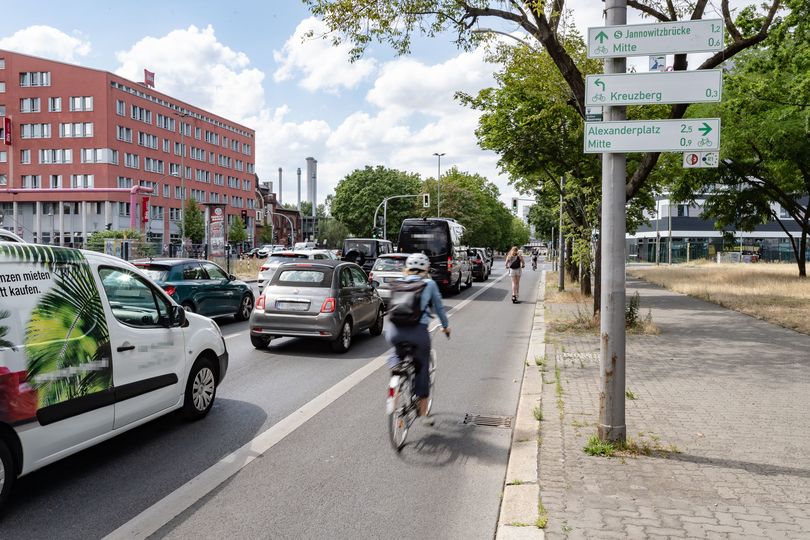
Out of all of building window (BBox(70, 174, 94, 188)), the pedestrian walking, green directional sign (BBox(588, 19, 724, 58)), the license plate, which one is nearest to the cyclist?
green directional sign (BBox(588, 19, 724, 58))

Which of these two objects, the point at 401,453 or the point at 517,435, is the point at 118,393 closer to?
the point at 401,453

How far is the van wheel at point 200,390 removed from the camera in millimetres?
6137

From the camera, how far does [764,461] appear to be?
495 cm

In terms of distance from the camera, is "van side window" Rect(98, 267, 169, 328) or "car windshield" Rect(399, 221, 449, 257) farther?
"car windshield" Rect(399, 221, 449, 257)

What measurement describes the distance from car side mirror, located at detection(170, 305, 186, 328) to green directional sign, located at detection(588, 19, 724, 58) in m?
4.27

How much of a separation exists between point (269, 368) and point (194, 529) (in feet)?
17.2

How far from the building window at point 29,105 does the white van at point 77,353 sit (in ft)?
228

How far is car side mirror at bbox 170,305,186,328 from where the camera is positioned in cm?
592

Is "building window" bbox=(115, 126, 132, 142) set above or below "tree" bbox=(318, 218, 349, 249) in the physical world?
above

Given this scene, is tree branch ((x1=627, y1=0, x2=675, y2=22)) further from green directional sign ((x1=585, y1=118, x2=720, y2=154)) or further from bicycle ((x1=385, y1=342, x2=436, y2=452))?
bicycle ((x1=385, y1=342, x2=436, y2=452))

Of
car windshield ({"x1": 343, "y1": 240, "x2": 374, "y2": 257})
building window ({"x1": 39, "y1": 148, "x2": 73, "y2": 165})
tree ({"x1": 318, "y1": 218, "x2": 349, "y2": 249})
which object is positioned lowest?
car windshield ({"x1": 343, "y1": 240, "x2": 374, "y2": 257})

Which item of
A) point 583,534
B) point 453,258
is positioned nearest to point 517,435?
point 583,534

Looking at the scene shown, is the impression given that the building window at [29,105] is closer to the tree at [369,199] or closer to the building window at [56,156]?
the building window at [56,156]

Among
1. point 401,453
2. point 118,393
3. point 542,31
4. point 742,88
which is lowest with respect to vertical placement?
point 401,453
